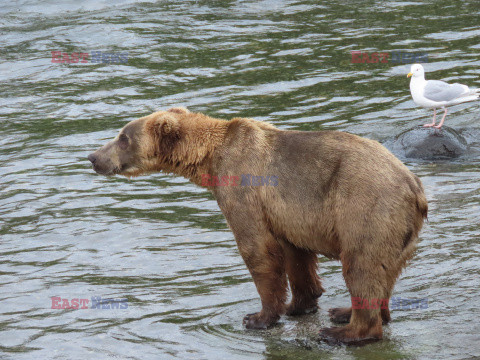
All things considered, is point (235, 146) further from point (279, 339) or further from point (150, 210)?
point (150, 210)

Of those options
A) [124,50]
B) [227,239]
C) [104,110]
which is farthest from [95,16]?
[227,239]

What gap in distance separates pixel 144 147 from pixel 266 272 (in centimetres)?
159

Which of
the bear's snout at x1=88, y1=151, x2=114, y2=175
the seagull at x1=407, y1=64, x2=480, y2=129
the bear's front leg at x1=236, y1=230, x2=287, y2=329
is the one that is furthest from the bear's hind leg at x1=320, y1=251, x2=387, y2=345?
the seagull at x1=407, y1=64, x2=480, y2=129

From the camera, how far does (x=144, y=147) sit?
7.25 metres

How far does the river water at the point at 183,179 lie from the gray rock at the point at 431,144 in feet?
1.02

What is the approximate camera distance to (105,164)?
24.6ft

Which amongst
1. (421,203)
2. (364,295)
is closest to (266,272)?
(364,295)

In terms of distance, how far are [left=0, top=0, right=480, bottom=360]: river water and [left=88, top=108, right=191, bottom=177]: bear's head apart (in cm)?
121

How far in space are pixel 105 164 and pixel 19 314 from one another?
1.54 meters

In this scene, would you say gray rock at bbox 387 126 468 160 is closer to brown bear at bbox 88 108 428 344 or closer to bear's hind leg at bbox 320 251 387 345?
brown bear at bbox 88 108 428 344

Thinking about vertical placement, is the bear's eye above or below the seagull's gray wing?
above

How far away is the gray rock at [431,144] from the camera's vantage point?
11.3 metres

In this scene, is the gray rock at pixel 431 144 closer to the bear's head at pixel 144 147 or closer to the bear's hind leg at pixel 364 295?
the bear's head at pixel 144 147

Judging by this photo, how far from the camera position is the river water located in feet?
21.8
